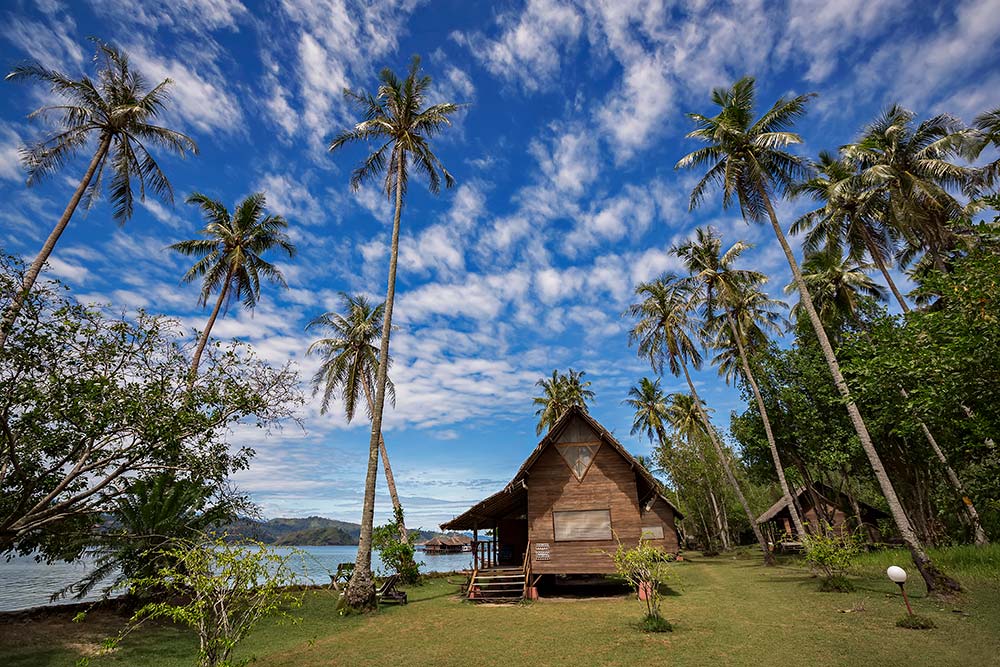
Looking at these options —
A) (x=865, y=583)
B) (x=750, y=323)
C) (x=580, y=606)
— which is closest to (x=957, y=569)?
(x=865, y=583)

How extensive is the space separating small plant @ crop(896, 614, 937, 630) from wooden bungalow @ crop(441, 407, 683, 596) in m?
8.04

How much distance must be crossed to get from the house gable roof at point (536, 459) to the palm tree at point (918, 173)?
1537 centimetres

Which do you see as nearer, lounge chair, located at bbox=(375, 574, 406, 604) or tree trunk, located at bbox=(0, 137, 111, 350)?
tree trunk, located at bbox=(0, 137, 111, 350)

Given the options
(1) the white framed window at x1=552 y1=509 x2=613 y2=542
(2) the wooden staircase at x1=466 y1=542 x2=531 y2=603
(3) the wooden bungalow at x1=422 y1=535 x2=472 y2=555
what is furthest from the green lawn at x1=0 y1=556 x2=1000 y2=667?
(3) the wooden bungalow at x1=422 y1=535 x2=472 y2=555

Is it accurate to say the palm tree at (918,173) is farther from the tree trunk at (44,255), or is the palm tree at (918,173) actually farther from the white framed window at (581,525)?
the tree trunk at (44,255)

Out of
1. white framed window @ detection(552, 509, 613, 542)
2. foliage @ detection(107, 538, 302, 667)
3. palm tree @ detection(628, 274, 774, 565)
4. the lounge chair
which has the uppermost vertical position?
palm tree @ detection(628, 274, 774, 565)

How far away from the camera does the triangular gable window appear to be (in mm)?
19062

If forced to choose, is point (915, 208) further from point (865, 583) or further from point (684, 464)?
point (684, 464)

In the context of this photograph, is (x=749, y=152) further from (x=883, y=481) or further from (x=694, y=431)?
(x=694, y=431)

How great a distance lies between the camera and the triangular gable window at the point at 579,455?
62.5 ft

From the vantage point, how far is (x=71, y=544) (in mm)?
12742

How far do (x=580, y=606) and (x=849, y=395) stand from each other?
37.5 ft

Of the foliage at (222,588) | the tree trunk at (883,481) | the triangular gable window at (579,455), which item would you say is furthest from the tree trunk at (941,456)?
the foliage at (222,588)

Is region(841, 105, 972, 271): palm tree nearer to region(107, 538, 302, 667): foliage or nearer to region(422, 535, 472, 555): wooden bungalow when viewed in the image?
region(107, 538, 302, 667): foliage
